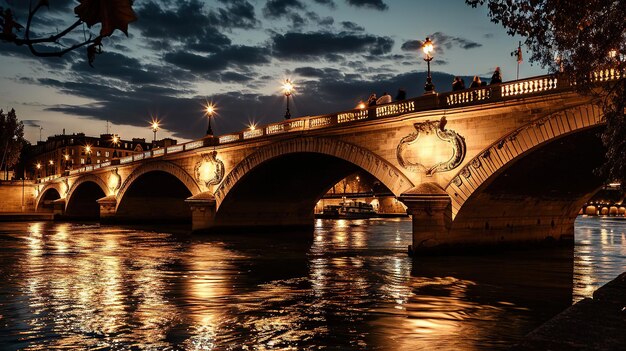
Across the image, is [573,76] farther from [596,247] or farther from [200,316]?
[596,247]

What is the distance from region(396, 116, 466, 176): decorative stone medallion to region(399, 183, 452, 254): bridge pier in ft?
3.52

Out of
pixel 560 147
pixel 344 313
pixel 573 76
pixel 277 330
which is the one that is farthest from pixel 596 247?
pixel 277 330

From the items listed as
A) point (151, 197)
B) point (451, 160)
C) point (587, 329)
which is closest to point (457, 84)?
point (451, 160)

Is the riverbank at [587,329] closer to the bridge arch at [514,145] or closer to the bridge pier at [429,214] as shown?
the bridge arch at [514,145]

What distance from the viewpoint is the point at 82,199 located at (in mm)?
82125

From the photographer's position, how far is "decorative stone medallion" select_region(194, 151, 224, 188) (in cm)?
4300

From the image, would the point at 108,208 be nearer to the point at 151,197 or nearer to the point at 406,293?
the point at 151,197

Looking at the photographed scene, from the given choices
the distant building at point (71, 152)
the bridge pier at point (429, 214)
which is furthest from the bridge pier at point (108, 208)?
the distant building at point (71, 152)

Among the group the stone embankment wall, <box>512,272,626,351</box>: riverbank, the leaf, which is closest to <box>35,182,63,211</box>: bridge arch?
the stone embankment wall

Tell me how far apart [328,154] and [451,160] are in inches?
359

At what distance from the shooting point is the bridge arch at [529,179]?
21.5 metres

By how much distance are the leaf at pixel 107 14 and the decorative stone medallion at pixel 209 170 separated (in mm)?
39888

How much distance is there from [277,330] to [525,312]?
6305mm

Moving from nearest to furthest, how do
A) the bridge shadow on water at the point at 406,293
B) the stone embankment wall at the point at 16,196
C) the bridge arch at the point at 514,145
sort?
the bridge shadow on water at the point at 406,293, the bridge arch at the point at 514,145, the stone embankment wall at the point at 16,196
